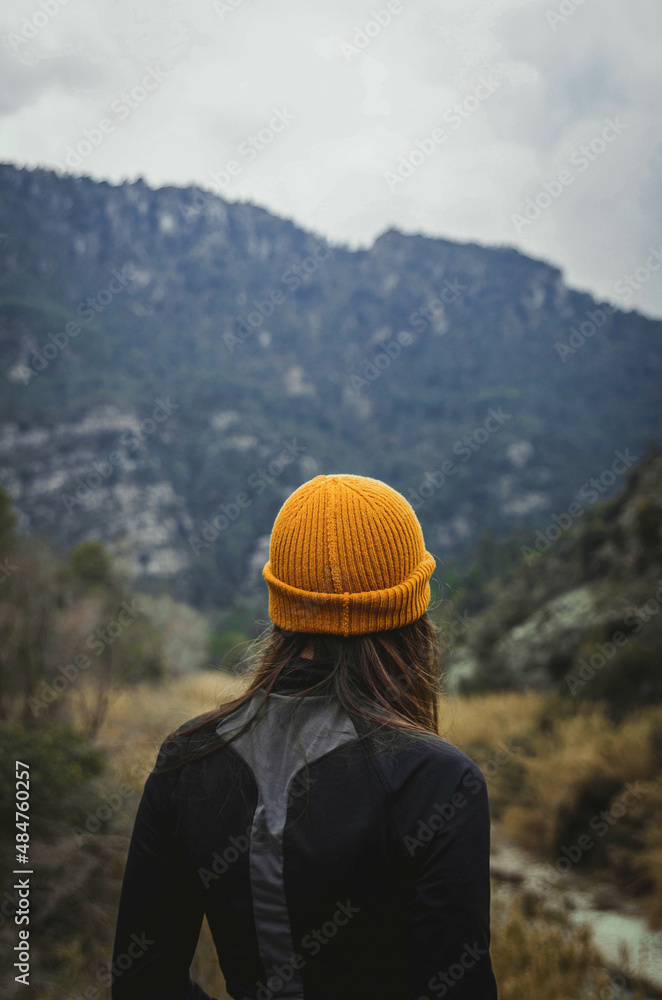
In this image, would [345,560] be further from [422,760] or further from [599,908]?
[599,908]

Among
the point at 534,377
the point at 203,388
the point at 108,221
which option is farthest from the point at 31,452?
the point at 534,377

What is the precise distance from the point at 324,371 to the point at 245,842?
119 m

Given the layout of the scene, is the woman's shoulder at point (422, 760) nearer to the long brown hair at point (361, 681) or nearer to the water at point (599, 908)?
the long brown hair at point (361, 681)

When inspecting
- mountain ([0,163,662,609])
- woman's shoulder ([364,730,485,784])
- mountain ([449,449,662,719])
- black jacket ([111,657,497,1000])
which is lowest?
mountain ([0,163,662,609])

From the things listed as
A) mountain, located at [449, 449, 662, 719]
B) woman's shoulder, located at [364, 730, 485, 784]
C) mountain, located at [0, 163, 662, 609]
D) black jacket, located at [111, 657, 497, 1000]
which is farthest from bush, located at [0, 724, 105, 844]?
mountain, located at [0, 163, 662, 609]

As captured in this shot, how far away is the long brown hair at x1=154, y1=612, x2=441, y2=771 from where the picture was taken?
1143 millimetres

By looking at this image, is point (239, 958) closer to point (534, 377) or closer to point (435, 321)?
point (534, 377)

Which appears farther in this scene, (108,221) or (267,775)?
(108,221)

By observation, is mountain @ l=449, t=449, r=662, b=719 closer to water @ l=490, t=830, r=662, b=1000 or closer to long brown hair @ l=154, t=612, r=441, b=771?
water @ l=490, t=830, r=662, b=1000

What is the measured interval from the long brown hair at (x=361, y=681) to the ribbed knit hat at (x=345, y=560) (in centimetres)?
4

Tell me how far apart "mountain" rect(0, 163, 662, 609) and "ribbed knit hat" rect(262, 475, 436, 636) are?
41103 millimetres

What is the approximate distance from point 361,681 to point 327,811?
25 cm

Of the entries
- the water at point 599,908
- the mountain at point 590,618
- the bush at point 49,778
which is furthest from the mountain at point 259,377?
the bush at point 49,778

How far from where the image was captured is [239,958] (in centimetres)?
112
